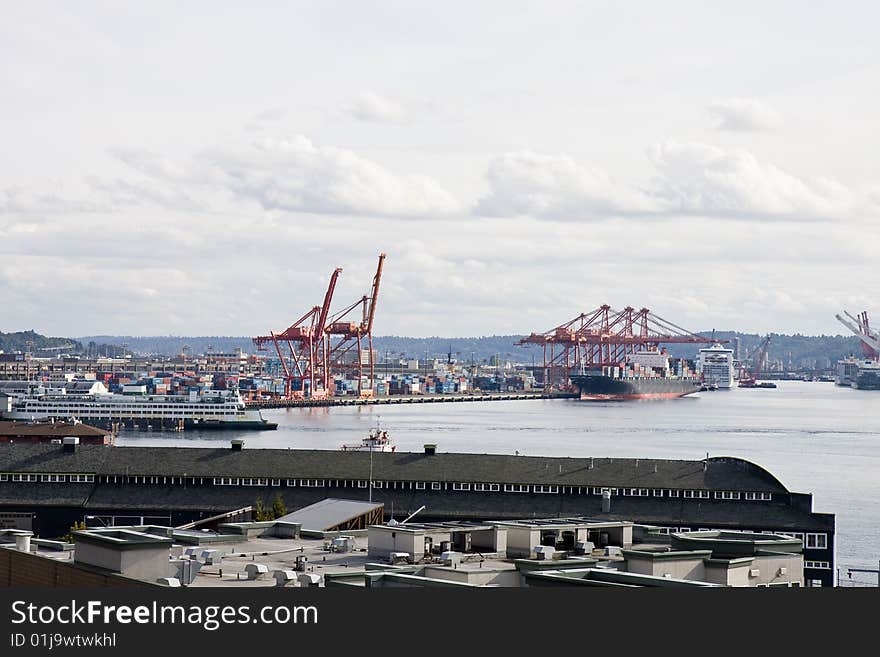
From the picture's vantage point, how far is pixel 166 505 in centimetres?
2523

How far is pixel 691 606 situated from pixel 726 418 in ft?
249

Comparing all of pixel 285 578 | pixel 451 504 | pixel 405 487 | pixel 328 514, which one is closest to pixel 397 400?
pixel 405 487

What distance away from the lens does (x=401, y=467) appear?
84.2 ft

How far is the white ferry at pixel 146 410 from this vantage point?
250 feet

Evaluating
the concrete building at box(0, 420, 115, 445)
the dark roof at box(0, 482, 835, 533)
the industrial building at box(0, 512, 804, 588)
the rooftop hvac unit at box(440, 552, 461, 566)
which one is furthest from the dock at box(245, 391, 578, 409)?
the rooftop hvac unit at box(440, 552, 461, 566)

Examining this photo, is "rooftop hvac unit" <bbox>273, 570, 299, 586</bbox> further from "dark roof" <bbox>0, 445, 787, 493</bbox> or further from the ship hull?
the ship hull

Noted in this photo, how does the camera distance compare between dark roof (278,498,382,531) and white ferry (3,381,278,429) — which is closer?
dark roof (278,498,382,531)

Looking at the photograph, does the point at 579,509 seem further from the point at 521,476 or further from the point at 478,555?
the point at 478,555

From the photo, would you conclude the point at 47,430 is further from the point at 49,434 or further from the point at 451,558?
the point at 451,558

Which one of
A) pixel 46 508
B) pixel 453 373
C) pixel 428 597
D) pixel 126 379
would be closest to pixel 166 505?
pixel 46 508

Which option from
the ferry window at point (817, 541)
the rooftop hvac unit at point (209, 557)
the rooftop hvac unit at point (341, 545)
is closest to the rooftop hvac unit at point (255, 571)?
the rooftop hvac unit at point (209, 557)

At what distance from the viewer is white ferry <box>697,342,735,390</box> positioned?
156750 millimetres

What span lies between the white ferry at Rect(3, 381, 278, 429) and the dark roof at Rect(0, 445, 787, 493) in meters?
47.0

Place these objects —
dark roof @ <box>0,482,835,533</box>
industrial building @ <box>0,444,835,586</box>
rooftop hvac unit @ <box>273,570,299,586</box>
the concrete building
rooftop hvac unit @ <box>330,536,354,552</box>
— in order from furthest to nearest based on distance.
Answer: the concrete building < industrial building @ <box>0,444,835,586</box> < dark roof @ <box>0,482,835,533</box> < rooftop hvac unit @ <box>330,536,354,552</box> < rooftop hvac unit @ <box>273,570,299,586</box>
